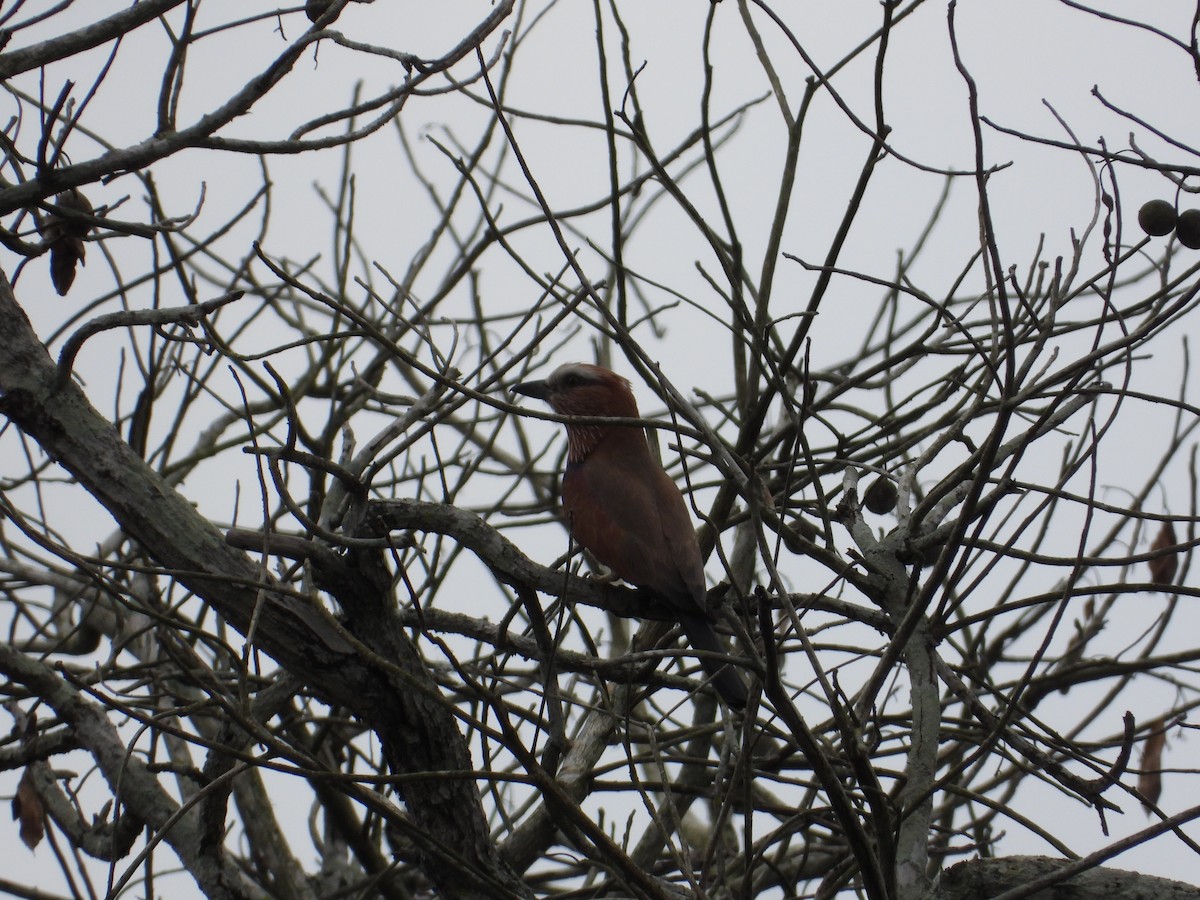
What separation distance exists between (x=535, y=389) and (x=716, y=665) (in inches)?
77.3

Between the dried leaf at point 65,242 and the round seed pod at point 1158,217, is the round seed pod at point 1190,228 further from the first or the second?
the dried leaf at point 65,242

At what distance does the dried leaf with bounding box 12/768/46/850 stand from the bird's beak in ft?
7.71

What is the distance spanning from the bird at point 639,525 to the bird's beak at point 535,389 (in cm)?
28

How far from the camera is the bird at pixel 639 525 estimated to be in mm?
3668

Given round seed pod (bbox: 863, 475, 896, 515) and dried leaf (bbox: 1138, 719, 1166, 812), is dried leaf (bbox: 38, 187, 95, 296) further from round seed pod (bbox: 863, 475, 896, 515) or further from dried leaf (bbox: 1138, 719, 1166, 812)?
dried leaf (bbox: 1138, 719, 1166, 812)

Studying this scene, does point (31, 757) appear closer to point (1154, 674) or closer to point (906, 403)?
point (906, 403)

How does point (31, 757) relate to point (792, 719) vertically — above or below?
above

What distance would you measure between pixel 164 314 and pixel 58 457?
456 millimetres

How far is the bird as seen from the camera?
12.0ft

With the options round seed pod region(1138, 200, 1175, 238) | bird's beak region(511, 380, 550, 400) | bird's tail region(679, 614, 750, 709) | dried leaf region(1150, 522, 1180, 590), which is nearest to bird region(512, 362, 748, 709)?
bird's tail region(679, 614, 750, 709)

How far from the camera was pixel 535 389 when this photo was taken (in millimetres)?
5129

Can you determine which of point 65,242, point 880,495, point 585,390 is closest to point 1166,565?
point 880,495

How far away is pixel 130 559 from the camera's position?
15.7 feet

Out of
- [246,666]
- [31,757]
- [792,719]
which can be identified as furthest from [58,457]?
[792,719]
